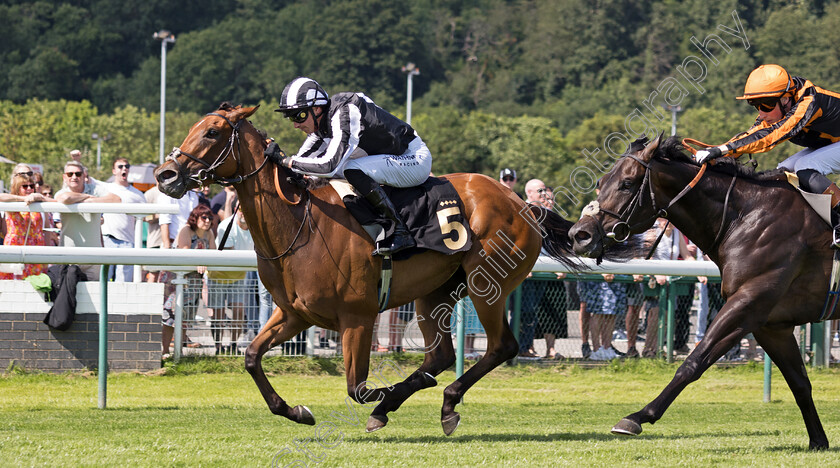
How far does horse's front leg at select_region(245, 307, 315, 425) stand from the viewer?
6.68 meters

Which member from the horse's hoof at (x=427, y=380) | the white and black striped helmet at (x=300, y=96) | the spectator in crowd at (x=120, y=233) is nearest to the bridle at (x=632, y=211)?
the horse's hoof at (x=427, y=380)

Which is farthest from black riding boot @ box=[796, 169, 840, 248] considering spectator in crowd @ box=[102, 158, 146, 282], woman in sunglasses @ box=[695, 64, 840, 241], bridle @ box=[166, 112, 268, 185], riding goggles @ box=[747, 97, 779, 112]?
spectator in crowd @ box=[102, 158, 146, 282]

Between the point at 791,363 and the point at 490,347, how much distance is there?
193 cm

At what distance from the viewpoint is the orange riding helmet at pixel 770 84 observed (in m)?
6.64

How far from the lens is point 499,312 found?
741 cm

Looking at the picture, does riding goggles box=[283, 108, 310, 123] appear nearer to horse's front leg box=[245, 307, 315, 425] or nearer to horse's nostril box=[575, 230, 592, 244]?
horse's front leg box=[245, 307, 315, 425]

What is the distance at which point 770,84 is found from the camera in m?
6.65

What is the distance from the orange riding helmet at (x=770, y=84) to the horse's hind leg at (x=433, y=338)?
Answer: 226cm

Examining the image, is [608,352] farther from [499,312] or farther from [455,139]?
[455,139]

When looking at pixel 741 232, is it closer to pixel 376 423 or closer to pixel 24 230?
pixel 376 423

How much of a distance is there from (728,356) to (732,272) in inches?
200

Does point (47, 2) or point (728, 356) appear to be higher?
point (47, 2)

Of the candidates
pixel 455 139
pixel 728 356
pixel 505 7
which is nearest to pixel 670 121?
pixel 455 139

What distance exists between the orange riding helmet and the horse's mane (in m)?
0.41
